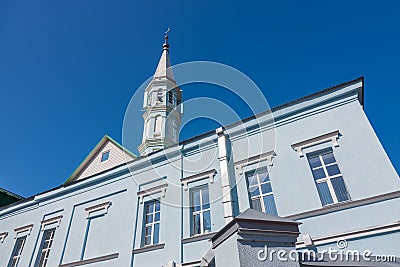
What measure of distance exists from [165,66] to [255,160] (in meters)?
18.0

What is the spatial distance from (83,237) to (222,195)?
Answer: 692cm

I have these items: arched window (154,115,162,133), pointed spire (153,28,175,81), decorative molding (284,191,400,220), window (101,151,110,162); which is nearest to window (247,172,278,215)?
decorative molding (284,191,400,220)

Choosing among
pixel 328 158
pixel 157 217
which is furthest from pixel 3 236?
pixel 328 158

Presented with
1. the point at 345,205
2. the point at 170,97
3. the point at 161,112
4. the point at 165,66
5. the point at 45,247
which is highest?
the point at 165,66

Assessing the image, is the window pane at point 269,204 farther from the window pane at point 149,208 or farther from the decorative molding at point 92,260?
the decorative molding at point 92,260

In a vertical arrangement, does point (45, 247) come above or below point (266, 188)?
below

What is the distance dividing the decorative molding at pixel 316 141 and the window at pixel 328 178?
0.39m

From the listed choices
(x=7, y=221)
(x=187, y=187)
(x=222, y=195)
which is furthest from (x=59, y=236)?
(x=222, y=195)

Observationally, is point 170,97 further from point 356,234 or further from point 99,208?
point 356,234

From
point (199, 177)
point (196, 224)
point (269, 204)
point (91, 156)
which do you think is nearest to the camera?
point (269, 204)

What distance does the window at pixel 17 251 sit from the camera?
1359cm

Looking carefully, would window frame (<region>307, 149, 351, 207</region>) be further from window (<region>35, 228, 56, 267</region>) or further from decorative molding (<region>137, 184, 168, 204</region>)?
window (<region>35, 228, 56, 267</region>)

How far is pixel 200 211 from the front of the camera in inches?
402

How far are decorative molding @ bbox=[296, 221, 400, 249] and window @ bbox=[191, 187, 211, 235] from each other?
11.2ft
